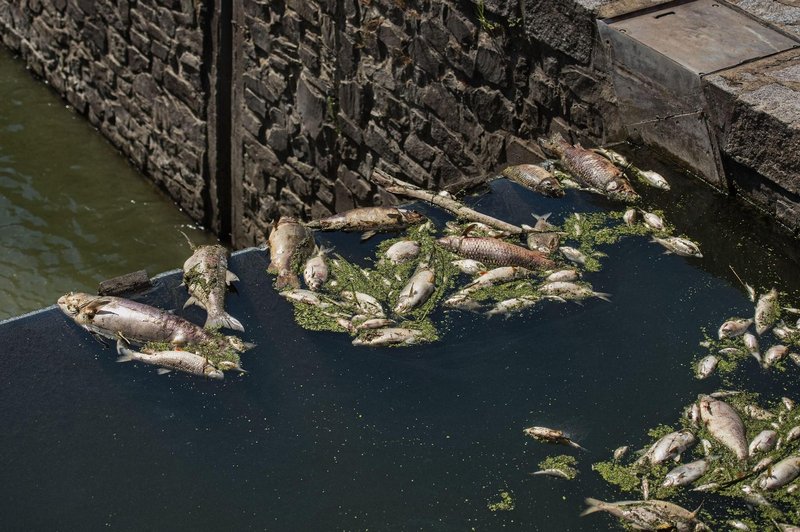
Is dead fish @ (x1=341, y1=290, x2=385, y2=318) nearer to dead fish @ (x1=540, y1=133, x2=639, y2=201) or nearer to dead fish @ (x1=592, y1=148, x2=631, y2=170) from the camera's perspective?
dead fish @ (x1=540, y1=133, x2=639, y2=201)

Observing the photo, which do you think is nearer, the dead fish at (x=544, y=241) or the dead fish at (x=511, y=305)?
the dead fish at (x=511, y=305)

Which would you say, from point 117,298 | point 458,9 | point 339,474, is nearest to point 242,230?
point 458,9

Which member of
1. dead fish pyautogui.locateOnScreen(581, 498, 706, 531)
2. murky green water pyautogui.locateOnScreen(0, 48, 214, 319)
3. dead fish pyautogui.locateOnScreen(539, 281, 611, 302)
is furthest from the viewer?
murky green water pyautogui.locateOnScreen(0, 48, 214, 319)

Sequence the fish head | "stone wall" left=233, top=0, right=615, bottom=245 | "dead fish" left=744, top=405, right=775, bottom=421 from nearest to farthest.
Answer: "dead fish" left=744, top=405, right=775, bottom=421 < the fish head < "stone wall" left=233, top=0, right=615, bottom=245

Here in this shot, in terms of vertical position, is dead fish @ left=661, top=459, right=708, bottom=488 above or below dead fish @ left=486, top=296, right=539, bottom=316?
below

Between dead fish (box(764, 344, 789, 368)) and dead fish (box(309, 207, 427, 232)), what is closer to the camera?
dead fish (box(764, 344, 789, 368))

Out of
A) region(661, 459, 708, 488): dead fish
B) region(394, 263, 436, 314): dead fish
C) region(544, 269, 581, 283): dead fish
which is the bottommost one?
region(661, 459, 708, 488): dead fish

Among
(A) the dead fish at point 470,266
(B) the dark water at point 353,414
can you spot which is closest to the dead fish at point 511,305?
(B) the dark water at point 353,414

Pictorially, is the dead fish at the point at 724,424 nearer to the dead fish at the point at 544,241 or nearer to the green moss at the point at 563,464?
the green moss at the point at 563,464

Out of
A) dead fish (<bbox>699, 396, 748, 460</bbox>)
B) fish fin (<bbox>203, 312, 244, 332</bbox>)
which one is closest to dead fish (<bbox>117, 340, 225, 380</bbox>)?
fish fin (<bbox>203, 312, 244, 332</bbox>)
